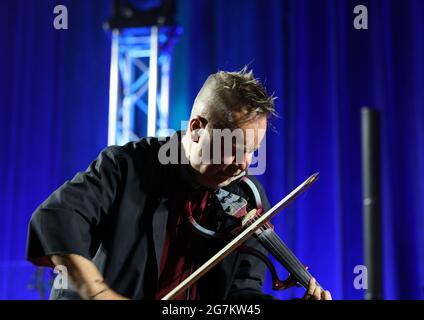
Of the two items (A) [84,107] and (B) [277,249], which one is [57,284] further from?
(A) [84,107]

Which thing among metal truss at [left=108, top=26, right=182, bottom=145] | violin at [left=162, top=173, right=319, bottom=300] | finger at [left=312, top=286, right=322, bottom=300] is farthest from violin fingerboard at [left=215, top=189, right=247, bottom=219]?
metal truss at [left=108, top=26, right=182, bottom=145]

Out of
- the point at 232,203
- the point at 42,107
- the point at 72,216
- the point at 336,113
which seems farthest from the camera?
the point at 42,107

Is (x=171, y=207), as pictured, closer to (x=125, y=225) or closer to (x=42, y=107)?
(x=125, y=225)

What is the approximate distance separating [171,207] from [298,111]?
2.16 m

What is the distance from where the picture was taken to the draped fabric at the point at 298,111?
3.22 meters

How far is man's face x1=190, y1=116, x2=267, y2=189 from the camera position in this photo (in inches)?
50.8

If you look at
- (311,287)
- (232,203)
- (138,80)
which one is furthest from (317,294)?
(138,80)

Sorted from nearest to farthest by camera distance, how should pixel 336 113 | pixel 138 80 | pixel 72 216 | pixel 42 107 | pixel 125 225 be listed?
pixel 72 216, pixel 125 225, pixel 336 113, pixel 138 80, pixel 42 107

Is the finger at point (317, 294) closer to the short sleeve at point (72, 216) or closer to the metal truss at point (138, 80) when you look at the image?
the short sleeve at point (72, 216)

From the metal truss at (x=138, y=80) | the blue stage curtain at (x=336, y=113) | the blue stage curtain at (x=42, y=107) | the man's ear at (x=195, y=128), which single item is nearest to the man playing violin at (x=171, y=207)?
the man's ear at (x=195, y=128)

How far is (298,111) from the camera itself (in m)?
3.38

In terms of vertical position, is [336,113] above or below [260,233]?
above

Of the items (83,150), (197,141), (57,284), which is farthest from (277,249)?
(83,150)

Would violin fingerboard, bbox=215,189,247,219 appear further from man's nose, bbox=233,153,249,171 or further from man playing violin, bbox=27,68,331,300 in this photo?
man's nose, bbox=233,153,249,171
